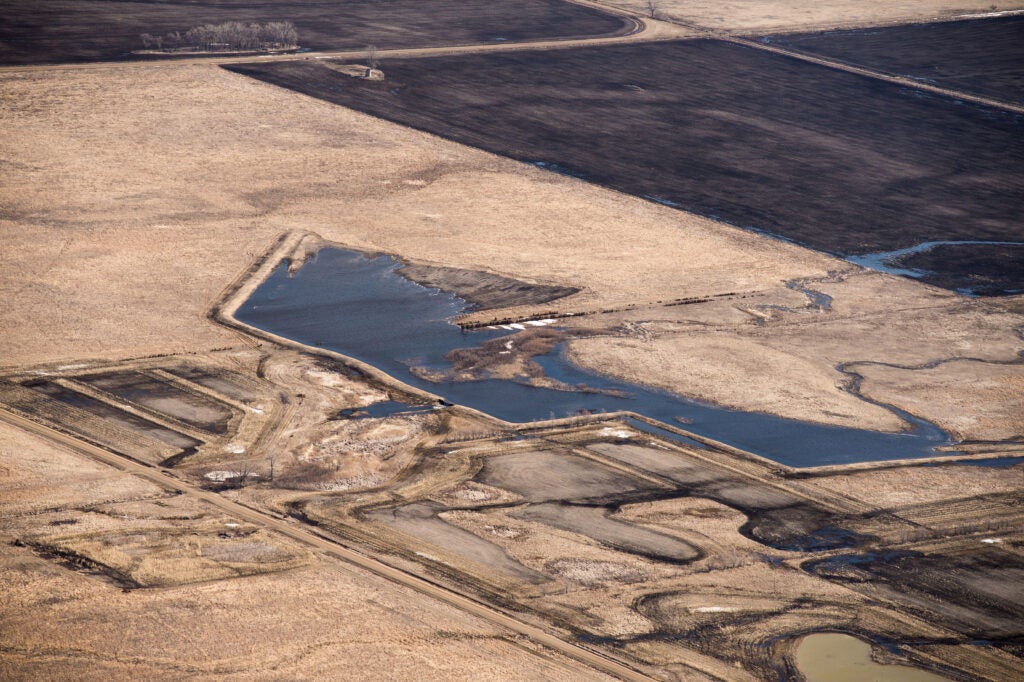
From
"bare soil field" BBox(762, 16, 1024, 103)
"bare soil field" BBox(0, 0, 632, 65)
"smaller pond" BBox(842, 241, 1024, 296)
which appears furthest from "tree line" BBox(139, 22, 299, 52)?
"smaller pond" BBox(842, 241, 1024, 296)

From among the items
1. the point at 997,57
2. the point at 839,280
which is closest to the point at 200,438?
the point at 839,280

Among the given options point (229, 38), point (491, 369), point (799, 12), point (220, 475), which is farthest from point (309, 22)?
point (220, 475)

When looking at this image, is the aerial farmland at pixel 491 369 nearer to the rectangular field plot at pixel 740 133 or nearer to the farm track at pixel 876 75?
the rectangular field plot at pixel 740 133

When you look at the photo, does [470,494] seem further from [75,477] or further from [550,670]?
[75,477]

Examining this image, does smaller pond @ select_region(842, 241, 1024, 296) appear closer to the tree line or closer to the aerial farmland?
the aerial farmland

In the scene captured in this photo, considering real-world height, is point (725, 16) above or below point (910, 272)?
above

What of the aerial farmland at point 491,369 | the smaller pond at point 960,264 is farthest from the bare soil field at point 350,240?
the smaller pond at point 960,264

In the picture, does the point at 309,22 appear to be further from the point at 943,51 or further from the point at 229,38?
the point at 943,51
